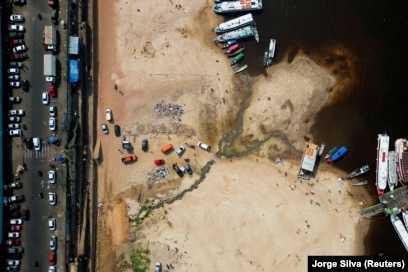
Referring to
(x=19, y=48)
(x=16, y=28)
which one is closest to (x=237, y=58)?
(x=19, y=48)

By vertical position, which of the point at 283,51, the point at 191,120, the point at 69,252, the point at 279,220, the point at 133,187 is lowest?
the point at 69,252

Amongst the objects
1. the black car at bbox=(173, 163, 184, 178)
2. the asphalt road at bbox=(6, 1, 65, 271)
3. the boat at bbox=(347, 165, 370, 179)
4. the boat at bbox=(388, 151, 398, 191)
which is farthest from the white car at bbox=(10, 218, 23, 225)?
the boat at bbox=(388, 151, 398, 191)

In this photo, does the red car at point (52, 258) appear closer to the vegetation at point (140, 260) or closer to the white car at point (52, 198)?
the white car at point (52, 198)

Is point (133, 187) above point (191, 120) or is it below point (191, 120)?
below

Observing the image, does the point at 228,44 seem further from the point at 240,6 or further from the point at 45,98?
the point at 45,98

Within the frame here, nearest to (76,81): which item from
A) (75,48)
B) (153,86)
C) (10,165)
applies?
(75,48)

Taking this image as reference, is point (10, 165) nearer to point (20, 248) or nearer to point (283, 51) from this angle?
point (20, 248)

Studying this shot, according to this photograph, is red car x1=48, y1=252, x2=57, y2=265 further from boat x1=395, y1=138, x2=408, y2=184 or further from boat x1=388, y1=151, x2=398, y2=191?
boat x1=395, y1=138, x2=408, y2=184

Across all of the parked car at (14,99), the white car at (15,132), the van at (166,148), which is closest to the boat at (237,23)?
the van at (166,148)
